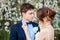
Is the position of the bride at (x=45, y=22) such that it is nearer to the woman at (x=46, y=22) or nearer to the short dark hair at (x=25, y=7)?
the woman at (x=46, y=22)

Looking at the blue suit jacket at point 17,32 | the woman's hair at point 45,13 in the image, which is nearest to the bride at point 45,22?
the woman's hair at point 45,13

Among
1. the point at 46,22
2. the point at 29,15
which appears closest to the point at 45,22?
the point at 46,22

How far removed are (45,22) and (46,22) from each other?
0.5 inches

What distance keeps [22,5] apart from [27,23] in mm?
221

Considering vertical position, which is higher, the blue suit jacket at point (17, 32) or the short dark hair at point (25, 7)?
the short dark hair at point (25, 7)

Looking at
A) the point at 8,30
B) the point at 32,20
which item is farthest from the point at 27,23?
the point at 8,30

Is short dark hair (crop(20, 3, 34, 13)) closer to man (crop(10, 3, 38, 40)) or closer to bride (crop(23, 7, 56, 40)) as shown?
man (crop(10, 3, 38, 40))

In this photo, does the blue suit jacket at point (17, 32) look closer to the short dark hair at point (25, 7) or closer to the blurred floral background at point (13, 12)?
the blurred floral background at point (13, 12)

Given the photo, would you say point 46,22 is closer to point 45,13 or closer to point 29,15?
point 45,13

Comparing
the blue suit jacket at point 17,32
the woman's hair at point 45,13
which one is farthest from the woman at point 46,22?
the blue suit jacket at point 17,32

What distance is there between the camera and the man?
2580 mm

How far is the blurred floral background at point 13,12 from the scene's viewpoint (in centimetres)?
261

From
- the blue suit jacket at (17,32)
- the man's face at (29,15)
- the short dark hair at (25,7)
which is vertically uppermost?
the short dark hair at (25,7)

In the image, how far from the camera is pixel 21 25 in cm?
260
